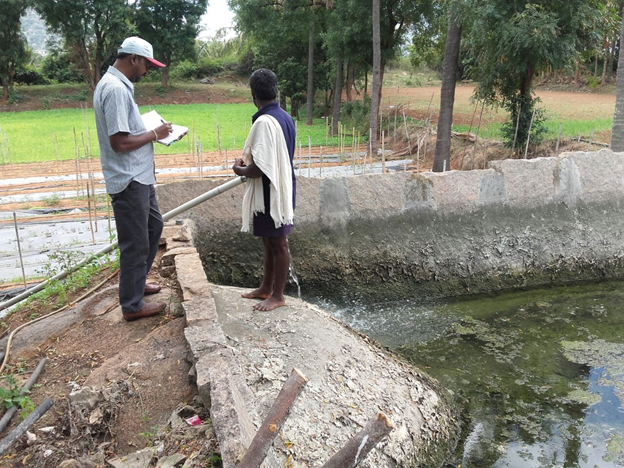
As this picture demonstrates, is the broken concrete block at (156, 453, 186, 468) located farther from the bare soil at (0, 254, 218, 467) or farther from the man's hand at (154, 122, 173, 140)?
the man's hand at (154, 122, 173, 140)

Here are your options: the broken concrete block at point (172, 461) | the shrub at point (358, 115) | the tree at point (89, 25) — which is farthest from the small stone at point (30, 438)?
the tree at point (89, 25)

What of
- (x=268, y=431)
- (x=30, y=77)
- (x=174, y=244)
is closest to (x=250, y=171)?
(x=174, y=244)

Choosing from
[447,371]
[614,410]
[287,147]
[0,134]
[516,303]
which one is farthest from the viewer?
[0,134]

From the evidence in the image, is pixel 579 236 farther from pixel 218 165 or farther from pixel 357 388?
pixel 218 165

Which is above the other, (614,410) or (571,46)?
(571,46)

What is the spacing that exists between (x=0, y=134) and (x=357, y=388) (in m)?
14.4

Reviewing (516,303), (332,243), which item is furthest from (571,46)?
(332,243)

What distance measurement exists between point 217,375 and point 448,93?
811 centimetres

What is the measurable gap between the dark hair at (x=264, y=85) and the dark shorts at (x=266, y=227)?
2.30 feet

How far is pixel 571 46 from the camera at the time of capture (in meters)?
8.20

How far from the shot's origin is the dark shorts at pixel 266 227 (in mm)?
3344

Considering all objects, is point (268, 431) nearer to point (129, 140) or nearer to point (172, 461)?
point (172, 461)

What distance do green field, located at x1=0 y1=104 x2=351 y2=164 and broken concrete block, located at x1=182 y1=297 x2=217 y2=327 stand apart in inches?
267

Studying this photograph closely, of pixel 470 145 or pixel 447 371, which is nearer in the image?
pixel 447 371
